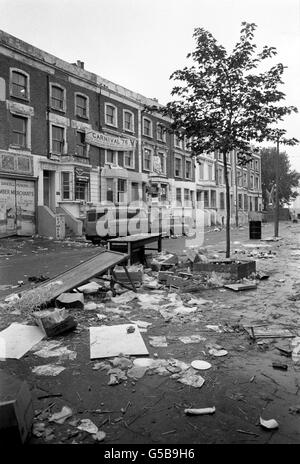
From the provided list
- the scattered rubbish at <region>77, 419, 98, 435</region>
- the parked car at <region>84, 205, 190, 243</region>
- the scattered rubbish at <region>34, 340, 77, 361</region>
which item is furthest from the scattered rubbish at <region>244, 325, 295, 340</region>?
the parked car at <region>84, 205, 190, 243</region>

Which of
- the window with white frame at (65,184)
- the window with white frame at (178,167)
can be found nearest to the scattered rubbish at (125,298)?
the window with white frame at (65,184)

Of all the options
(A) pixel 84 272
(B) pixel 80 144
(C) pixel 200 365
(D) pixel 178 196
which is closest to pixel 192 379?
(C) pixel 200 365

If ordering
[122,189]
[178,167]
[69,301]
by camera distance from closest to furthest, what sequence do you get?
[69,301], [122,189], [178,167]

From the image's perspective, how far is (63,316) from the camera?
4.95 metres

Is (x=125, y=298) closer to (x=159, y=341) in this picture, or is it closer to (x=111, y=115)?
(x=159, y=341)

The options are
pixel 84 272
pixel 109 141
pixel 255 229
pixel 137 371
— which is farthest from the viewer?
pixel 109 141

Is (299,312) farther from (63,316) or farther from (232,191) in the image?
(232,191)

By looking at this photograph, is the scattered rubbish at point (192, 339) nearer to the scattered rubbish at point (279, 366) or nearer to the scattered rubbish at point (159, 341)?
the scattered rubbish at point (159, 341)

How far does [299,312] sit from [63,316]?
3.61 meters

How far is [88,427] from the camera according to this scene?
9.02 ft

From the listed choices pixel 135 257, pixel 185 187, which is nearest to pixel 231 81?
pixel 135 257

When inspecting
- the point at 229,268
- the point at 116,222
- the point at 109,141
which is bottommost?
the point at 229,268

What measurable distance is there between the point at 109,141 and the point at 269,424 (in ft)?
86.6

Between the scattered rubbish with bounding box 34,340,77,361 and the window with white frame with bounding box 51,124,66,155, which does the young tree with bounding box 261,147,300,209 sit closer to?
the window with white frame with bounding box 51,124,66,155
